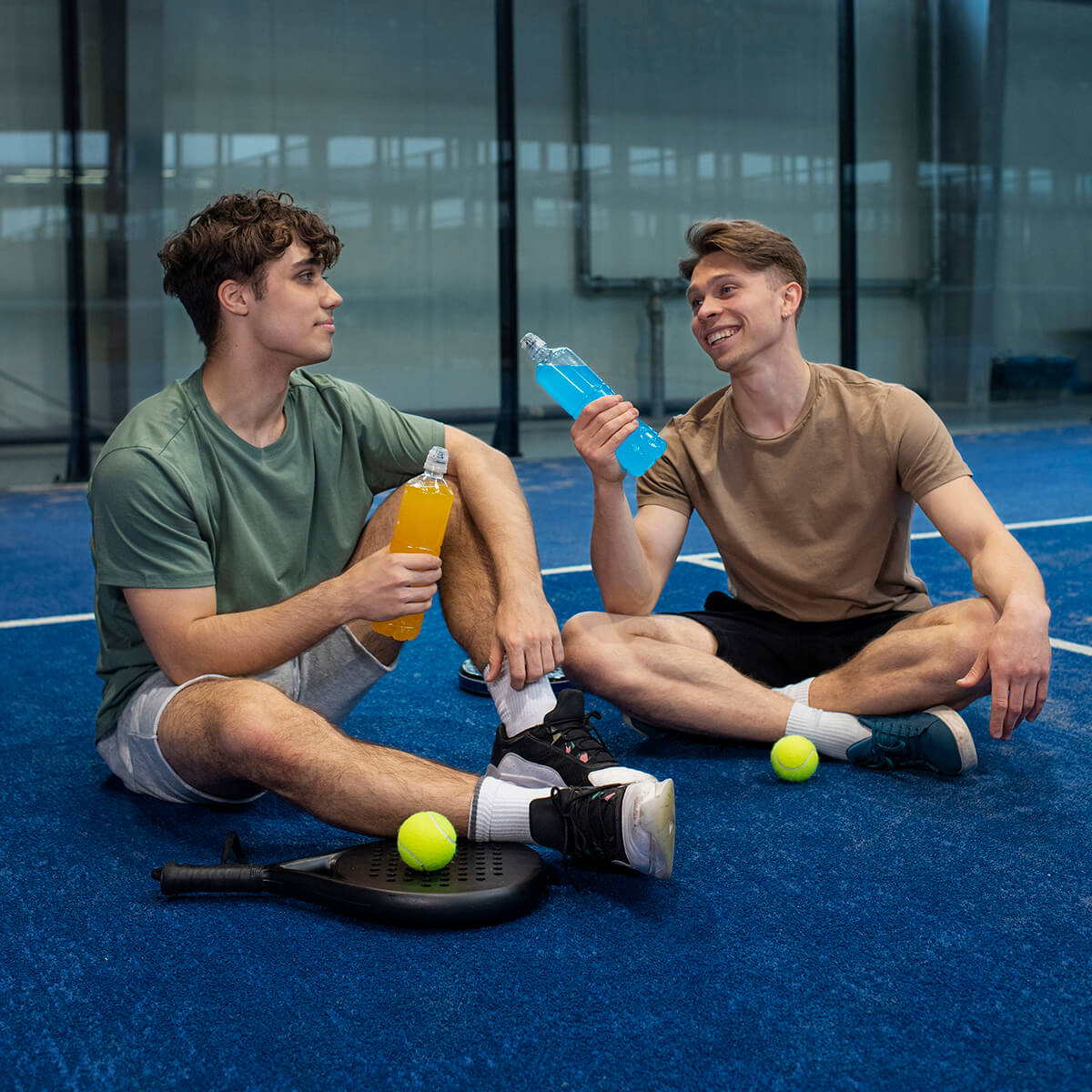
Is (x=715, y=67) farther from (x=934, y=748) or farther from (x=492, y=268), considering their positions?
(x=934, y=748)

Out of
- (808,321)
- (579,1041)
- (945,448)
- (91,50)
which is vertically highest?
(91,50)

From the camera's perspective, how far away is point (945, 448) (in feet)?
8.86

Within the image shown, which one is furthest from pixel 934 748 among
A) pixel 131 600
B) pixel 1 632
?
pixel 1 632

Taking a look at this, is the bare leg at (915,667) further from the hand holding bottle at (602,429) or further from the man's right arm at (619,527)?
the hand holding bottle at (602,429)

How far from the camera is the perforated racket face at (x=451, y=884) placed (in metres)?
1.95

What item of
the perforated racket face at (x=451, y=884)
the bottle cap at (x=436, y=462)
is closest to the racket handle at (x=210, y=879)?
the perforated racket face at (x=451, y=884)

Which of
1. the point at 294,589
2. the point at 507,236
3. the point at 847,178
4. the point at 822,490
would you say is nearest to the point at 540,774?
the point at 294,589

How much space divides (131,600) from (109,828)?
47 centimetres

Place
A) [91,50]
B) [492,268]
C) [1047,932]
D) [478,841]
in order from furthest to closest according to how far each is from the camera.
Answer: [492,268] < [91,50] < [478,841] < [1047,932]

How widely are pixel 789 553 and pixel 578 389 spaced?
64 centimetres

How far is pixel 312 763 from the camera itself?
6.81ft

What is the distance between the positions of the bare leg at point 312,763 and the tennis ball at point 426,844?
65 millimetres

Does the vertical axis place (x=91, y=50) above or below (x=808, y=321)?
above

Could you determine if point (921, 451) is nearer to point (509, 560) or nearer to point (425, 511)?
point (509, 560)
